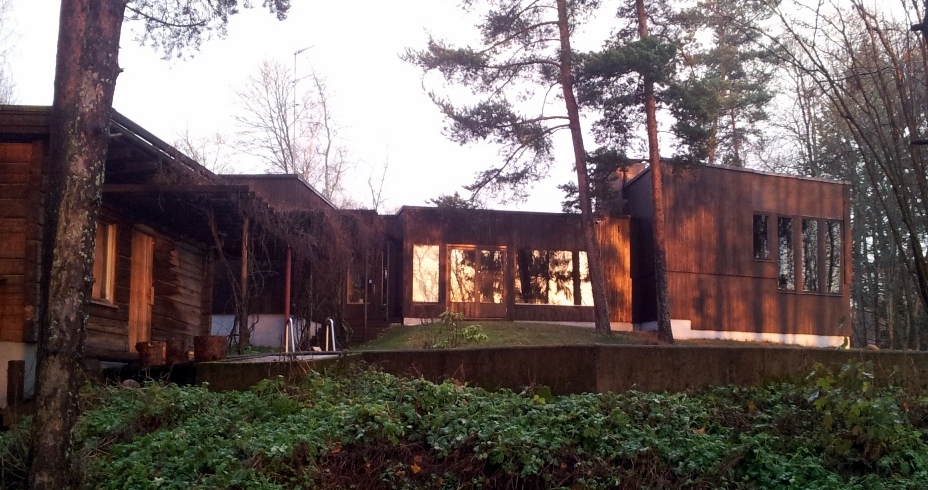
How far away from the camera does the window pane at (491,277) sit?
920 inches

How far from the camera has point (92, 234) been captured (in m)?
6.62

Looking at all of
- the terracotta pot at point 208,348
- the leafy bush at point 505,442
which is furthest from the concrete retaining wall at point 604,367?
the leafy bush at point 505,442

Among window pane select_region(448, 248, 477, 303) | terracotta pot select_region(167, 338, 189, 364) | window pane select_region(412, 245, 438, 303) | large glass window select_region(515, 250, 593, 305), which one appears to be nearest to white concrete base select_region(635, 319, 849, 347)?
large glass window select_region(515, 250, 593, 305)

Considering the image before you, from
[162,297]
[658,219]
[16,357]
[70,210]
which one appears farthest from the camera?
[658,219]

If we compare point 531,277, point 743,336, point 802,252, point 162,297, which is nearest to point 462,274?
point 531,277

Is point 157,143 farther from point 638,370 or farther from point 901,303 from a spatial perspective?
point 901,303

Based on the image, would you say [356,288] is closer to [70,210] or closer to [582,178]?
[582,178]

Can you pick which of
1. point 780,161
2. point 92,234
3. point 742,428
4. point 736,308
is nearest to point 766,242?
point 736,308

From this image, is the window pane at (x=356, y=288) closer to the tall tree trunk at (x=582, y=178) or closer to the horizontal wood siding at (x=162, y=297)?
the horizontal wood siding at (x=162, y=297)

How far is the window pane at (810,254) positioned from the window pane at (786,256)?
1.08ft

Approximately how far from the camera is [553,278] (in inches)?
933

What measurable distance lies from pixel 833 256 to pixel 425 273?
11.3 meters

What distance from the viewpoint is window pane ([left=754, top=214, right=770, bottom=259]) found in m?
23.4

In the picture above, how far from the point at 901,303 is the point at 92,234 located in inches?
751
